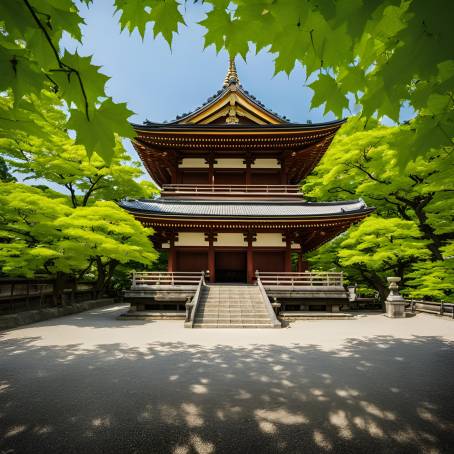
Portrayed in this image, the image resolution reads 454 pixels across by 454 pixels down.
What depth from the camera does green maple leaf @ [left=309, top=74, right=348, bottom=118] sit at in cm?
185

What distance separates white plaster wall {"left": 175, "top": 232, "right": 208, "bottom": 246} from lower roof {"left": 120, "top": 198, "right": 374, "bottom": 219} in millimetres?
1390

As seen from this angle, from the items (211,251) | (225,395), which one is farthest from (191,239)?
(225,395)

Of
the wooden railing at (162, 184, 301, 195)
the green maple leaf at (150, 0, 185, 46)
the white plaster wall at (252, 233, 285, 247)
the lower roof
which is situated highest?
the wooden railing at (162, 184, 301, 195)

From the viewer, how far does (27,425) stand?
128 inches

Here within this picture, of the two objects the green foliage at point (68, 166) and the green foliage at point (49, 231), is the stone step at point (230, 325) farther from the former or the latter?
the green foliage at point (68, 166)

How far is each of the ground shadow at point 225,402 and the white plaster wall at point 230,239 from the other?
8.72m

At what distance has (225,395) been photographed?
161 inches

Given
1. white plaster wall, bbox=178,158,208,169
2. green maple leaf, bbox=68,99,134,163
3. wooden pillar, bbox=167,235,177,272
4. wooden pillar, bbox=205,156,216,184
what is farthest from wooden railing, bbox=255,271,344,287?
green maple leaf, bbox=68,99,134,163

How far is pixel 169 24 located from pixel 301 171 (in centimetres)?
1765

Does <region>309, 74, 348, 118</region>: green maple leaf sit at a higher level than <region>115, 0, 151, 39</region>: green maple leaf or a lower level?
lower

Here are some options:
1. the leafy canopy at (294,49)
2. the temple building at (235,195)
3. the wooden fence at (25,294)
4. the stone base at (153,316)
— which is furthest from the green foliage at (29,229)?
the leafy canopy at (294,49)

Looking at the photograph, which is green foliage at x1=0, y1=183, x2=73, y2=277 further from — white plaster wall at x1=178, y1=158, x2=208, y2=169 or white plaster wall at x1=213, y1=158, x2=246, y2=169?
white plaster wall at x1=213, y1=158, x2=246, y2=169

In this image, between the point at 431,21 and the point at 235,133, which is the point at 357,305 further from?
the point at 431,21

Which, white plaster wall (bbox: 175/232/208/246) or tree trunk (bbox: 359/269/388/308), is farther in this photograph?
tree trunk (bbox: 359/269/388/308)
